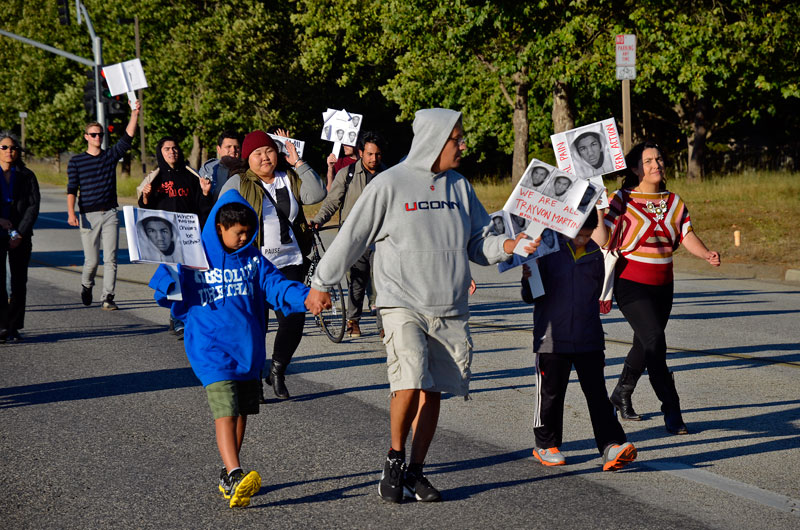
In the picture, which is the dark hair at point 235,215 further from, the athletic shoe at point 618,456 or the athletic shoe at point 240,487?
the athletic shoe at point 618,456

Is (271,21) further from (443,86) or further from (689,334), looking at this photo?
(689,334)

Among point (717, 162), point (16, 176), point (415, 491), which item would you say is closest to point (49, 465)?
point (415, 491)

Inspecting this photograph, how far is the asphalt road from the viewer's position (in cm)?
468

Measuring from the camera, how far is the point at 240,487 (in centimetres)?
466

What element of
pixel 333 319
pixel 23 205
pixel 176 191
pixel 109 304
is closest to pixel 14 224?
pixel 23 205

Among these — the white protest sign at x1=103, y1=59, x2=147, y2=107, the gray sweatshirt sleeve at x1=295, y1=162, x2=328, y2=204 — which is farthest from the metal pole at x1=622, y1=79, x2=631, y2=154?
the gray sweatshirt sleeve at x1=295, y1=162, x2=328, y2=204

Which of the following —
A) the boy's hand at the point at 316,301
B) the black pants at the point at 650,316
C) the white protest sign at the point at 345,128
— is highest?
the white protest sign at the point at 345,128

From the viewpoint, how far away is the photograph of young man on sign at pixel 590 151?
6117 millimetres

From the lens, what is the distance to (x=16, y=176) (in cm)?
952

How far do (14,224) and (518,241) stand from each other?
6375 millimetres

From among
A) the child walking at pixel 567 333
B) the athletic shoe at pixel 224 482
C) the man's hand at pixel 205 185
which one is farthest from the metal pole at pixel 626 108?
the athletic shoe at pixel 224 482

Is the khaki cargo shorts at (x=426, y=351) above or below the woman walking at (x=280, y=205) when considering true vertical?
below

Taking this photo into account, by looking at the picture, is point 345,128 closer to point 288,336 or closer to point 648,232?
point 288,336

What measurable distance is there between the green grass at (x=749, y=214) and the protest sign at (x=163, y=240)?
1201 cm
